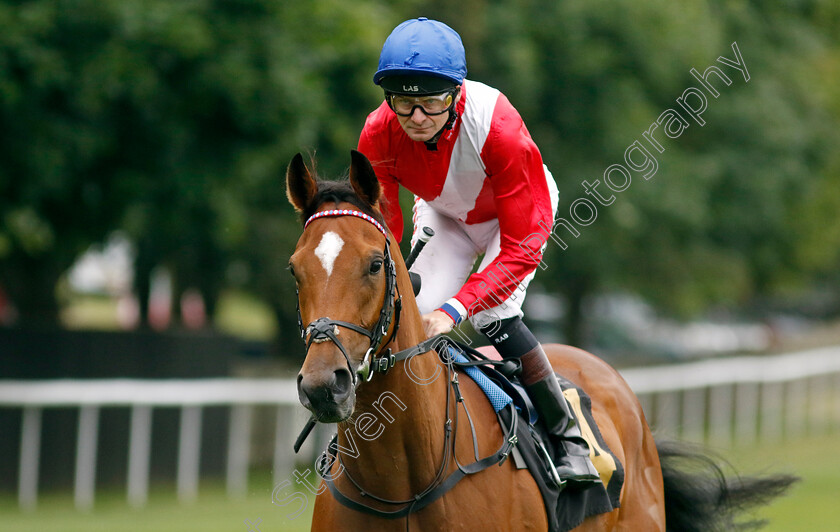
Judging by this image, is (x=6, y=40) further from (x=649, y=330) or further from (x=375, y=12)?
(x=649, y=330)

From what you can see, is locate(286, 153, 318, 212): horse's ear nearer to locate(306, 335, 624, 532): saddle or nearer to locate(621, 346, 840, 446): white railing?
locate(306, 335, 624, 532): saddle

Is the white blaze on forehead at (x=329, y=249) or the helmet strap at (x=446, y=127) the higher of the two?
the helmet strap at (x=446, y=127)

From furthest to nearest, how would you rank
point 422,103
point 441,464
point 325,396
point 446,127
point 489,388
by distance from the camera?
point 489,388 < point 446,127 < point 422,103 < point 441,464 < point 325,396

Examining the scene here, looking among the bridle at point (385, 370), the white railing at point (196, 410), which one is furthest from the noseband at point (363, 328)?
the white railing at point (196, 410)

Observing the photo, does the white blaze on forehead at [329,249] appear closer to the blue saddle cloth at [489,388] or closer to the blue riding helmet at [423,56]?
the blue riding helmet at [423,56]

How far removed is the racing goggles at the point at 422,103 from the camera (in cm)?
377

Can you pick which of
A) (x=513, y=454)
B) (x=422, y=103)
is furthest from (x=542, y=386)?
(x=422, y=103)

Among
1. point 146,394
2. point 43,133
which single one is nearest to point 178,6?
point 43,133

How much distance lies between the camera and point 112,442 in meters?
10.3

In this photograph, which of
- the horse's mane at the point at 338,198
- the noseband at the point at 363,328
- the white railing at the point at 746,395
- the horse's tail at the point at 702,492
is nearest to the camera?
the noseband at the point at 363,328

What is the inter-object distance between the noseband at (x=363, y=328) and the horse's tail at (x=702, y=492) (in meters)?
2.69

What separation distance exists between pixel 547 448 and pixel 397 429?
0.95 metres

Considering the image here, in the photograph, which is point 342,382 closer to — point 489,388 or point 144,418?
point 489,388

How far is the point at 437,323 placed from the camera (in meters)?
3.70
